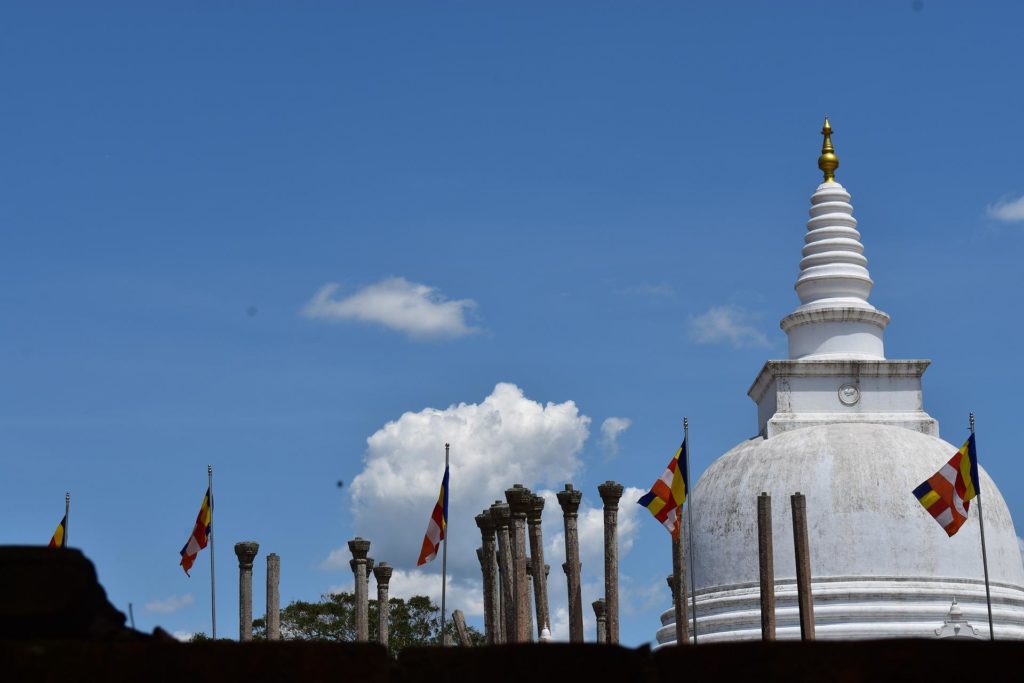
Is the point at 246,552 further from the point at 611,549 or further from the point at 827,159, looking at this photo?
the point at 827,159

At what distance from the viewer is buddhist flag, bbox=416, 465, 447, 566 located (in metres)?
37.2

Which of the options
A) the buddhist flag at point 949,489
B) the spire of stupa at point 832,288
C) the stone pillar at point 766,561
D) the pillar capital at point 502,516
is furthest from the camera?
the spire of stupa at point 832,288

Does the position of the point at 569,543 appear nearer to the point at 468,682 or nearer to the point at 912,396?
the point at 912,396

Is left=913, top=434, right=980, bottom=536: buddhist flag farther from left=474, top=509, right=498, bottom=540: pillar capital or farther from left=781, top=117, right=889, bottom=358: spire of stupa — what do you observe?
left=781, top=117, right=889, bottom=358: spire of stupa

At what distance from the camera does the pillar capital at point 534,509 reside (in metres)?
36.5

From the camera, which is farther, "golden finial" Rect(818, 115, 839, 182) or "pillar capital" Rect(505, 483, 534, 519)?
"golden finial" Rect(818, 115, 839, 182)

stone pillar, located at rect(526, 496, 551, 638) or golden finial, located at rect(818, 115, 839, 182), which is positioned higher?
golden finial, located at rect(818, 115, 839, 182)

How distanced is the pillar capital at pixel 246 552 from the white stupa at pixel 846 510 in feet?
41.3

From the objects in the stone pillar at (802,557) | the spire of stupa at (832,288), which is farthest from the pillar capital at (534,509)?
the spire of stupa at (832,288)

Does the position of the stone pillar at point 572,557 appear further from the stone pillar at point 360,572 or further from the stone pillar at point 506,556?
the stone pillar at point 360,572

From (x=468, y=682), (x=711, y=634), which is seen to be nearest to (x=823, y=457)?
(x=711, y=634)

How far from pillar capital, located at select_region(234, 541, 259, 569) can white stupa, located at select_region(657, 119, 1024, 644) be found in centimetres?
1260

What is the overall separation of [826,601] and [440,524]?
11999 mm

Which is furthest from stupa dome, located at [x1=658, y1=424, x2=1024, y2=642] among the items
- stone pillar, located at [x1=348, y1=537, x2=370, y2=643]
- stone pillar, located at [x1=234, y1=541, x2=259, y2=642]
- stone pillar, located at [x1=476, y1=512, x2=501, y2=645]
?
stone pillar, located at [x1=234, y1=541, x2=259, y2=642]
